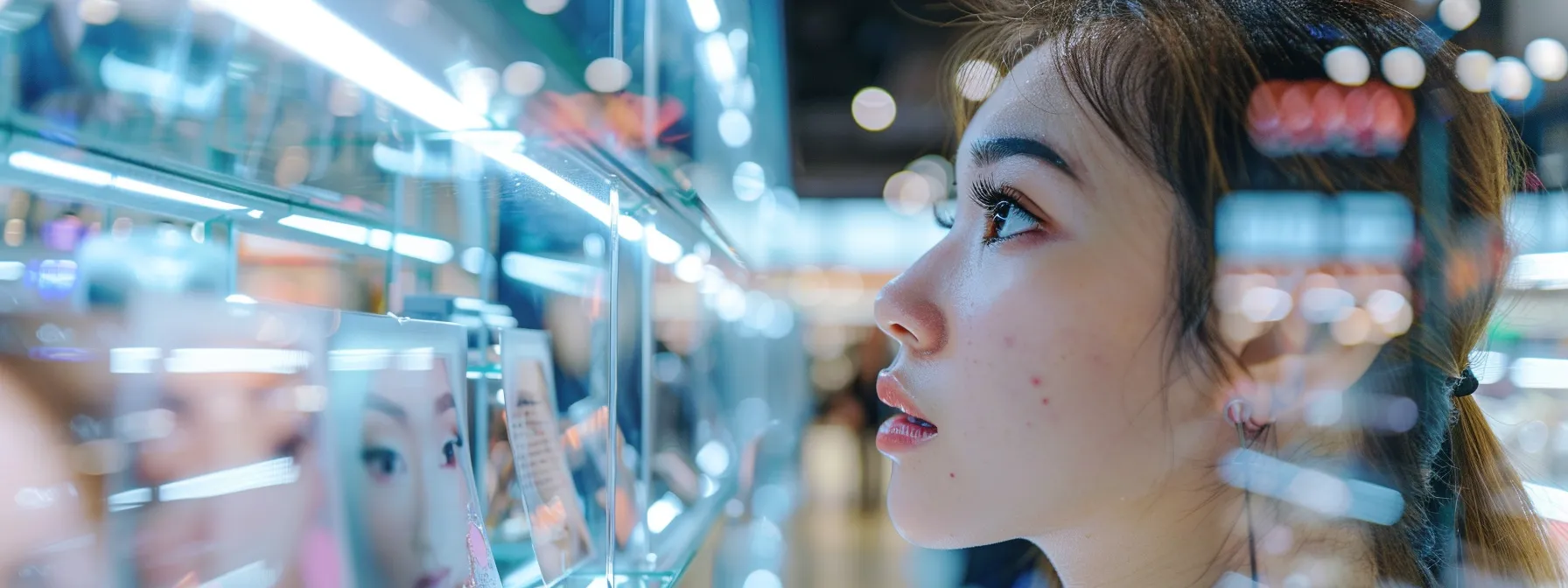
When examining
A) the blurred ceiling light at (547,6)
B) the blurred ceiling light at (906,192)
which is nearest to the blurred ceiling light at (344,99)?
the blurred ceiling light at (547,6)

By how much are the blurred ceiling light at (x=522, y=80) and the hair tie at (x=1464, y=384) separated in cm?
77

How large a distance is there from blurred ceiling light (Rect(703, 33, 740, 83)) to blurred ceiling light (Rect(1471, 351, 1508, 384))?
4.47ft

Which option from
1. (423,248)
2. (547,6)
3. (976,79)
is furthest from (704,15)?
(423,248)

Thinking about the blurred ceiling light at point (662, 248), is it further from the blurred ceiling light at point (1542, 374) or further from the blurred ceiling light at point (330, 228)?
the blurred ceiling light at point (1542, 374)

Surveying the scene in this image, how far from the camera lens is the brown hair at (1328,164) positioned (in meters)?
0.66

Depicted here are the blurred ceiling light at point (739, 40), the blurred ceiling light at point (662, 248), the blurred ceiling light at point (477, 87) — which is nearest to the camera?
the blurred ceiling light at point (477, 87)

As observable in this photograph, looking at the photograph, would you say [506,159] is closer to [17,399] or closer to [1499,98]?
[17,399]

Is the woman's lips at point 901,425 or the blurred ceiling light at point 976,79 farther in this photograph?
the blurred ceiling light at point 976,79

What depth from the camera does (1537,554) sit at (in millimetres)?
793

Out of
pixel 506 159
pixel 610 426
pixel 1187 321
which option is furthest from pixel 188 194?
pixel 1187 321

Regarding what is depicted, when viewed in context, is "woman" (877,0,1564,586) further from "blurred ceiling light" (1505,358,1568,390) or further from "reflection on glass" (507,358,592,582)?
"reflection on glass" (507,358,592,582)

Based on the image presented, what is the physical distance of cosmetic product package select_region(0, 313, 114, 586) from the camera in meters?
0.29

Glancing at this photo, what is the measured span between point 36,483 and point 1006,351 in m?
0.57

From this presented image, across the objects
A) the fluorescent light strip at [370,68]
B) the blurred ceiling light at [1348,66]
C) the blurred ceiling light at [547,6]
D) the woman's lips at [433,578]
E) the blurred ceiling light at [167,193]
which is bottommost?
the woman's lips at [433,578]
